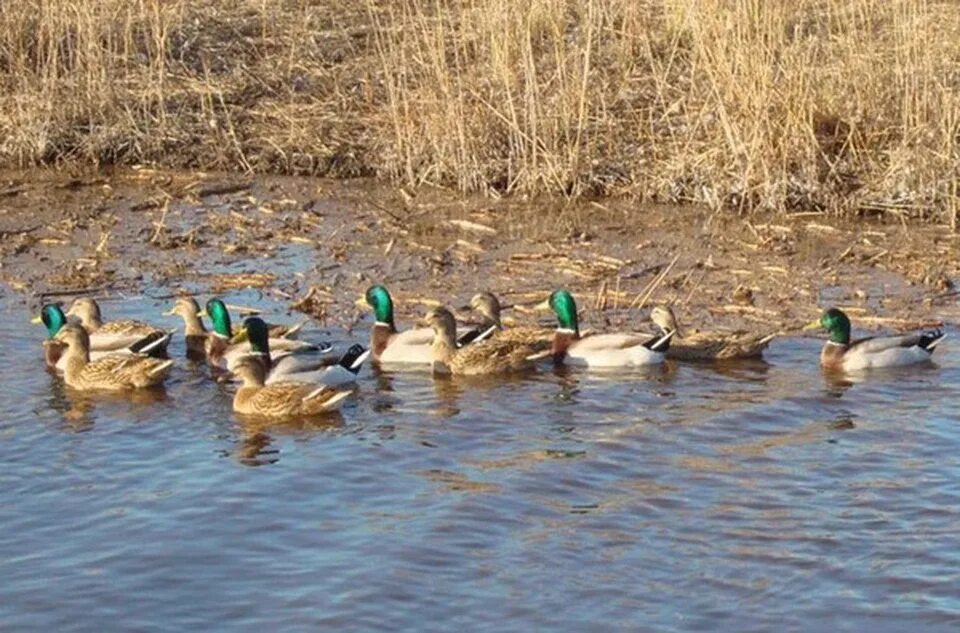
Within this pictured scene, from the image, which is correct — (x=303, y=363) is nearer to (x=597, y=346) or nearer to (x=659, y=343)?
(x=597, y=346)

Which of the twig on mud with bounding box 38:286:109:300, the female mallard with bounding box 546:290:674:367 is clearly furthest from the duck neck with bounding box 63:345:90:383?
the female mallard with bounding box 546:290:674:367

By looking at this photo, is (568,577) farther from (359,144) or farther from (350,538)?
(359,144)

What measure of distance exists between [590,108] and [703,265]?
9.25 feet

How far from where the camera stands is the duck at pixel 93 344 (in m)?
12.1

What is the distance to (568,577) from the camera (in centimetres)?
836

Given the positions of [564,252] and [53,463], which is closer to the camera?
[53,463]

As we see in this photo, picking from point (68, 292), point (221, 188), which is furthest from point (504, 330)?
point (221, 188)

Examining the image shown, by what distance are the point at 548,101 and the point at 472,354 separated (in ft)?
14.0

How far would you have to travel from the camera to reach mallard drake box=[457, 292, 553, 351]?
12273 millimetres

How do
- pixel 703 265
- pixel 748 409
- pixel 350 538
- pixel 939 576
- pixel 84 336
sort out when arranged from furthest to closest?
pixel 703 265 < pixel 84 336 < pixel 748 409 < pixel 350 538 < pixel 939 576

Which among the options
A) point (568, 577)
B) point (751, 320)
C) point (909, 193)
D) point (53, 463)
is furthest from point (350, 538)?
point (909, 193)

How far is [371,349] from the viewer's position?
12.4 metres

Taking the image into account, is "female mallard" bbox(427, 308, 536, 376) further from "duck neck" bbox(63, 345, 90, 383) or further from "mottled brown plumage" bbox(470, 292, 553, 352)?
"duck neck" bbox(63, 345, 90, 383)

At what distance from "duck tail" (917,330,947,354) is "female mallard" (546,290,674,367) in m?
1.55
